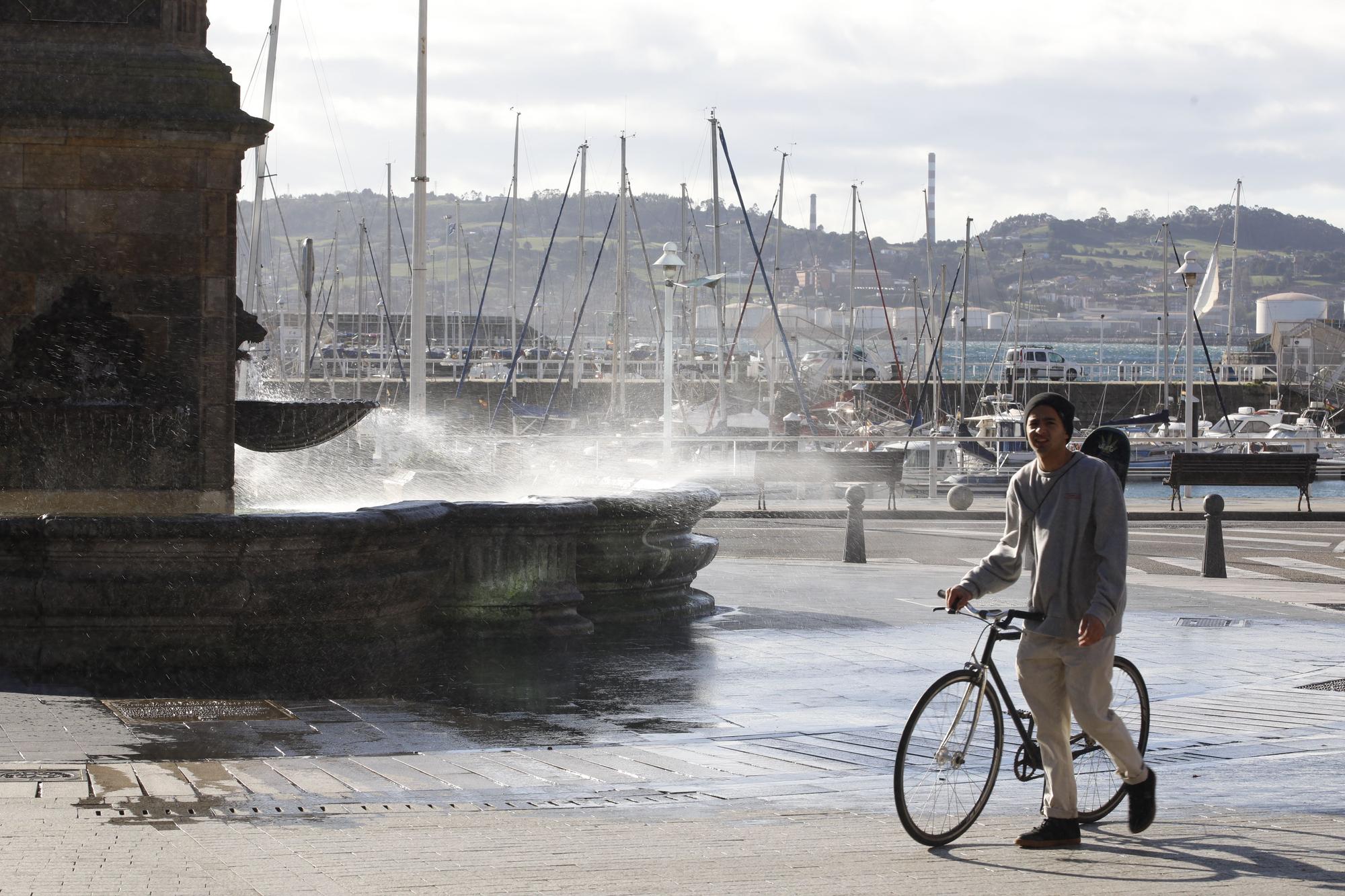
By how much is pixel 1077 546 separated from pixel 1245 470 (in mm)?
22244

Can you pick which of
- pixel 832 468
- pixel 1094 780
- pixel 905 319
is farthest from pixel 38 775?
pixel 905 319

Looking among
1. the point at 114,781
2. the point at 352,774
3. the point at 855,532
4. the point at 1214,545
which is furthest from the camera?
the point at 855,532

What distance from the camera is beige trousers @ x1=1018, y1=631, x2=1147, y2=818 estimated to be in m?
6.08

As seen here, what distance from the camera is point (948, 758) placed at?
6148mm

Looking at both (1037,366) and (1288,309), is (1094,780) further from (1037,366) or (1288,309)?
(1288,309)

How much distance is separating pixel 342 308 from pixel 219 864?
192 meters

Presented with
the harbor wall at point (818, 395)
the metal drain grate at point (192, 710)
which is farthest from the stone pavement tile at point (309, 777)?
the harbor wall at point (818, 395)

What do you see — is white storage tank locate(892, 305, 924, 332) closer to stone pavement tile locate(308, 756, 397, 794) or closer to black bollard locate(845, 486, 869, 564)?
black bollard locate(845, 486, 869, 564)

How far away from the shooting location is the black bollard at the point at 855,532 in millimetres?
18062

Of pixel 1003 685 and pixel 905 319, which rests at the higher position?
pixel 905 319

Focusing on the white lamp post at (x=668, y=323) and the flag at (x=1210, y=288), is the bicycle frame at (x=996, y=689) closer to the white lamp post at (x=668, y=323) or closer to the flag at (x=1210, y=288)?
the white lamp post at (x=668, y=323)

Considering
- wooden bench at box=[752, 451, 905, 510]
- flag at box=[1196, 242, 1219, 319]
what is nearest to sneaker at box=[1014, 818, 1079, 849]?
wooden bench at box=[752, 451, 905, 510]

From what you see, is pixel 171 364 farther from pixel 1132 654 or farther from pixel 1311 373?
pixel 1311 373

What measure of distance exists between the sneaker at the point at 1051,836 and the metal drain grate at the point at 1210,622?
6933 mm
